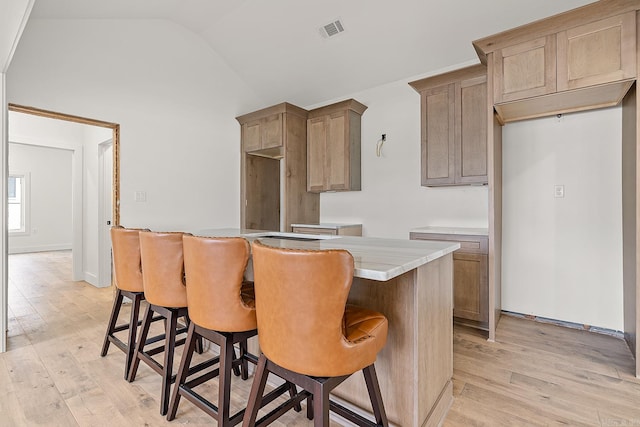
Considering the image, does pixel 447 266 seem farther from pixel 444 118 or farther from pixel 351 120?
pixel 351 120

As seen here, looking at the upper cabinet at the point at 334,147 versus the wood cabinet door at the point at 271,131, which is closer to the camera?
the upper cabinet at the point at 334,147

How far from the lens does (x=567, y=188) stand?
2.93 meters

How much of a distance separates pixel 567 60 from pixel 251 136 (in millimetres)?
3620

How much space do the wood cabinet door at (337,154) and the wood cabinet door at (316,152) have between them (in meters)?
0.08

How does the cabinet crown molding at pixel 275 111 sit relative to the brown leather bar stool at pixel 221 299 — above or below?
above

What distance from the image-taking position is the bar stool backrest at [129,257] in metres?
2.07

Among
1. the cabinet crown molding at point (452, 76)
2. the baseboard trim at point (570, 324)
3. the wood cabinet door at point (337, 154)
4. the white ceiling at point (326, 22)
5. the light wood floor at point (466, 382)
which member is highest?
the white ceiling at point (326, 22)

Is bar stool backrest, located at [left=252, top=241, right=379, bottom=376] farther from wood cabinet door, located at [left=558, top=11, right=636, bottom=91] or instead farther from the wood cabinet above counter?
the wood cabinet above counter

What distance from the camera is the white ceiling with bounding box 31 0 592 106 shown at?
301 centimetres

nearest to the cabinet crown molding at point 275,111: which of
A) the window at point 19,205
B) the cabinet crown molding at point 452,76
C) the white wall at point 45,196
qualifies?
the cabinet crown molding at point 452,76

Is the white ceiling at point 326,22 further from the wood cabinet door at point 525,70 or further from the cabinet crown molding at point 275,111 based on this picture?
the wood cabinet door at point 525,70

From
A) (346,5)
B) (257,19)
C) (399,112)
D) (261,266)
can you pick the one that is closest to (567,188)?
(399,112)

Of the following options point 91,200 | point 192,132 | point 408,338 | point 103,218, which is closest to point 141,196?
point 192,132

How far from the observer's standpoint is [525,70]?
8.15 ft
